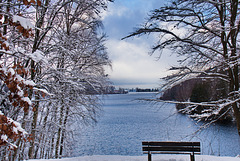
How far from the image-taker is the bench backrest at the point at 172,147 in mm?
4902

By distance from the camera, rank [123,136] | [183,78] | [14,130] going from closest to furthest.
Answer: [14,130] < [183,78] < [123,136]

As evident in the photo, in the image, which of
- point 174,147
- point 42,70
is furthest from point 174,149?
point 42,70

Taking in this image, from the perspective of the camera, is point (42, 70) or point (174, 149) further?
point (42, 70)

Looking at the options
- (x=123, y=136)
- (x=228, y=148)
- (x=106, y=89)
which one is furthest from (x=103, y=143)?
(x=228, y=148)

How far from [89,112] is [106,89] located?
1.82 metres

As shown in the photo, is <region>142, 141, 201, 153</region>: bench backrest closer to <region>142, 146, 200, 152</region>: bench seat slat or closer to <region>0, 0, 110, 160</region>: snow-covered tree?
<region>142, 146, 200, 152</region>: bench seat slat

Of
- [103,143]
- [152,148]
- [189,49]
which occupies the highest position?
[189,49]

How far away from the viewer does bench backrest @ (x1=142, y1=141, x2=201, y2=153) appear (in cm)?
→ 490

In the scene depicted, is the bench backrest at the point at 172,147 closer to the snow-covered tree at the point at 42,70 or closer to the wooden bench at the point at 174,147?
the wooden bench at the point at 174,147

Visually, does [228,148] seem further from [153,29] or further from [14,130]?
[14,130]

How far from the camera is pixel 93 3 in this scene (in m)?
5.68

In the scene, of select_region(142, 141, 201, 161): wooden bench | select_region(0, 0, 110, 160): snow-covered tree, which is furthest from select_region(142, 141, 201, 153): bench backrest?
select_region(0, 0, 110, 160): snow-covered tree

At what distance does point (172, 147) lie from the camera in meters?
4.98

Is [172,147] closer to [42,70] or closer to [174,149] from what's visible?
[174,149]
